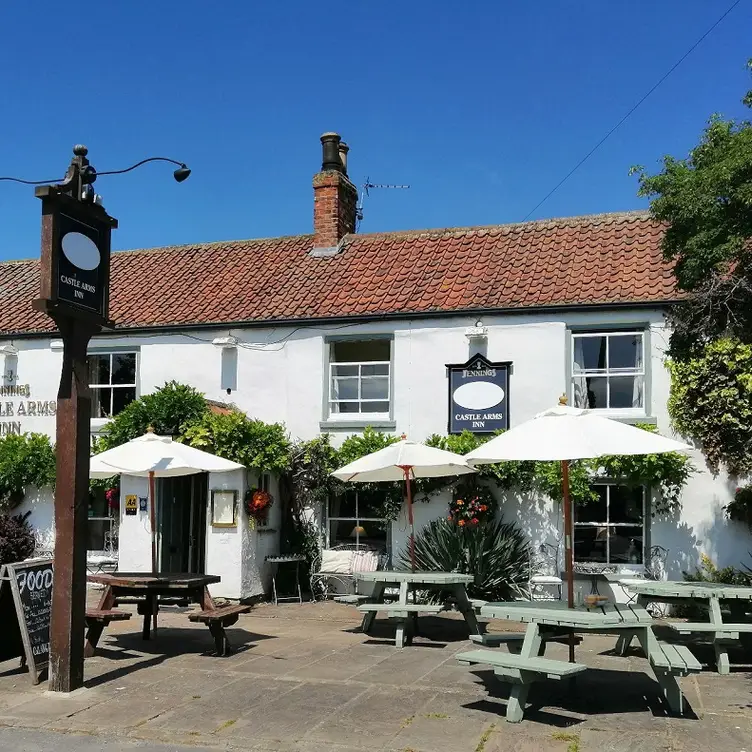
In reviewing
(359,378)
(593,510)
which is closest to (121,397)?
(359,378)

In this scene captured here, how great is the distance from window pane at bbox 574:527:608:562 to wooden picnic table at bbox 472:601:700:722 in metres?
5.77

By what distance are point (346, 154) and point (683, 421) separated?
8.77m

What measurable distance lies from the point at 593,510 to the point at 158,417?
6.67 metres

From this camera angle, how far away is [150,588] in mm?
9461

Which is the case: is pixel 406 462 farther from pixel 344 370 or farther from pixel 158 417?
pixel 158 417

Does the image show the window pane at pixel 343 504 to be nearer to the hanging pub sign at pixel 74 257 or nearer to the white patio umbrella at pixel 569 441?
the white patio umbrella at pixel 569 441

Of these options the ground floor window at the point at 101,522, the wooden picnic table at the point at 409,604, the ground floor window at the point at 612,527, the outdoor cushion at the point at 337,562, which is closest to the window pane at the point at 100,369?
the ground floor window at the point at 101,522

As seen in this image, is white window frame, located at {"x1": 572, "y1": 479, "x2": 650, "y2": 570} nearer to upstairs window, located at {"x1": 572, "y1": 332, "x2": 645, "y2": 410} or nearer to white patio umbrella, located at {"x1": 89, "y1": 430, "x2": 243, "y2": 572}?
upstairs window, located at {"x1": 572, "y1": 332, "x2": 645, "y2": 410}

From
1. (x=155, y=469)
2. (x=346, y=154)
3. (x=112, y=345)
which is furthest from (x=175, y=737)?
(x=346, y=154)

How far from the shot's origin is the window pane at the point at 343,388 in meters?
14.7

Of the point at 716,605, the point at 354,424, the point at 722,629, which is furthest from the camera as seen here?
the point at 354,424

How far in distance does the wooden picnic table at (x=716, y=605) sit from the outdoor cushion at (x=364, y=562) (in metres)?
4.76

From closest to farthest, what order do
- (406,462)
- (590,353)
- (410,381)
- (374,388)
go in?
(406,462) < (590,353) < (410,381) < (374,388)

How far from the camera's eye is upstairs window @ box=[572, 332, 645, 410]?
524 inches
